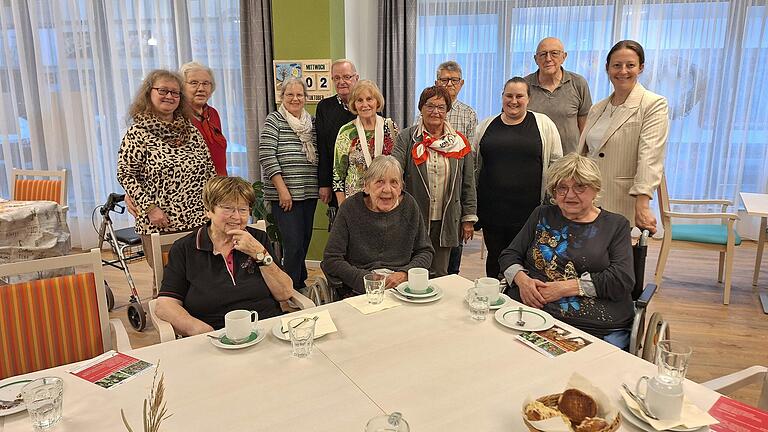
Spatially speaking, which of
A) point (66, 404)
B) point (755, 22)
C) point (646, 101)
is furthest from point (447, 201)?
point (755, 22)

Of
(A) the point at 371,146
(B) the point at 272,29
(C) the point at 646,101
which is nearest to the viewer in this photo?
(C) the point at 646,101

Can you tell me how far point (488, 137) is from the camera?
2.93 metres

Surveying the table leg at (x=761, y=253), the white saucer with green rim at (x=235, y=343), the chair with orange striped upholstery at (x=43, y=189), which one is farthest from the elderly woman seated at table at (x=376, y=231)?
the table leg at (x=761, y=253)

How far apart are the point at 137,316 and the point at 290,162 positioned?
1.36m

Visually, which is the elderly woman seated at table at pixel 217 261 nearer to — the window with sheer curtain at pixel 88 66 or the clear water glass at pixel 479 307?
the clear water glass at pixel 479 307

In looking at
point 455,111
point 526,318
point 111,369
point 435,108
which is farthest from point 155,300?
point 455,111

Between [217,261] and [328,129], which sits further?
[328,129]

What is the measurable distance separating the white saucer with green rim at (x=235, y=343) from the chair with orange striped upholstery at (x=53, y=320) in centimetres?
32

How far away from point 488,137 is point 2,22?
4.61 metres

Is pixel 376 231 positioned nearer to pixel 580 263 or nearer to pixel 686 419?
pixel 580 263

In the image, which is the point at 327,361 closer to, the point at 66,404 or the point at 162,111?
the point at 66,404

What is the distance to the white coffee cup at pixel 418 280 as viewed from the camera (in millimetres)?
1933

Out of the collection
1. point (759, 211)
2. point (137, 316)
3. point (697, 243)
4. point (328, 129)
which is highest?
point (328, 129)

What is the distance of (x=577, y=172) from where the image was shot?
2080mm
